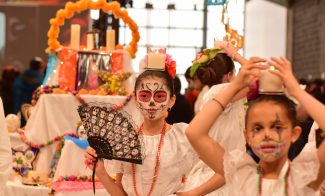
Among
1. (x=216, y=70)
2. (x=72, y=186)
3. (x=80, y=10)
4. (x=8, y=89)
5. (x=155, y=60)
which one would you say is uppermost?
(x=80, y=10)

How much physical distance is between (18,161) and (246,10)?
16.4 m

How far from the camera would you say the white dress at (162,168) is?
4.42m

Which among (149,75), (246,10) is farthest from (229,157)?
(246,10)

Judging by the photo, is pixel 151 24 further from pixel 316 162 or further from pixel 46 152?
pixel 316 162

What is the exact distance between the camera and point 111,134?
423cm

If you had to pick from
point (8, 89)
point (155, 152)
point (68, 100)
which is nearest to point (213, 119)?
point (155, 152)

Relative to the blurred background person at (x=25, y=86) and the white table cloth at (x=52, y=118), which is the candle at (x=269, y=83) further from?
the blurred background person at (x=25, y=86)

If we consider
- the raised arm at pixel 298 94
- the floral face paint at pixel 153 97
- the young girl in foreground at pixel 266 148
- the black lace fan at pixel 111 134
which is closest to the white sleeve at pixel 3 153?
the black lace fan at pixel 111 134

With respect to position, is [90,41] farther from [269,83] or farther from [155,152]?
[269,83]

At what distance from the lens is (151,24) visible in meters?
22.0

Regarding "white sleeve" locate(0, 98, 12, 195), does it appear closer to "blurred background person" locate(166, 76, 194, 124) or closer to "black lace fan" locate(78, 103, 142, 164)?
"black lace fan" locate(78, 103, 142, 164)

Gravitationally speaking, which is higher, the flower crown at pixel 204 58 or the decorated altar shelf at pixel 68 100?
the flower crown at pixel 204 58

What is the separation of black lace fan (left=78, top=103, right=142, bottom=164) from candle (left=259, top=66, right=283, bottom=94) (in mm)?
960

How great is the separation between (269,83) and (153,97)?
1.23 meters
